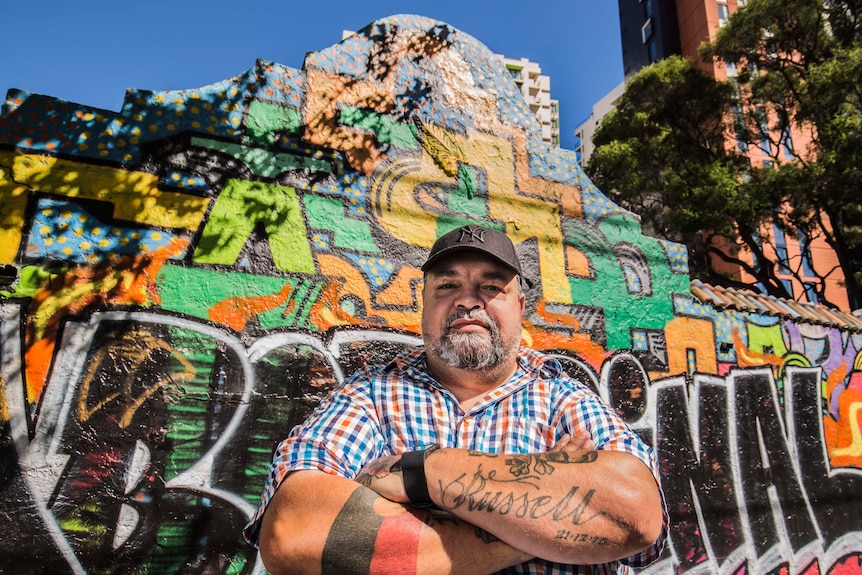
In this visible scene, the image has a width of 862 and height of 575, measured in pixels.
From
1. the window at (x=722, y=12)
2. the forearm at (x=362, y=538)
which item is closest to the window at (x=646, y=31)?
the window at (x=722, y=12)

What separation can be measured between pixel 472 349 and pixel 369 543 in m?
0.83

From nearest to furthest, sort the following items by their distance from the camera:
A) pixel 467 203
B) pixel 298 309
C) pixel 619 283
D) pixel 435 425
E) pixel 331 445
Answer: pixel 331 445 → pixel 435 425 → pixel 298 309 → pixel 467 203 → pixel 619 283

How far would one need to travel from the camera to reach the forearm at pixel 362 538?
143 centimetres

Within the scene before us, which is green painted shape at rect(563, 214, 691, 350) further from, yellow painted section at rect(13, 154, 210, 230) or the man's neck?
yellow painted section at rect(13, 154, 210, 230)

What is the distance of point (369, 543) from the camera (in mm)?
1433

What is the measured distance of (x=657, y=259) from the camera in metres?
4.40

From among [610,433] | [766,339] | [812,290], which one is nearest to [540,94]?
[812,290]

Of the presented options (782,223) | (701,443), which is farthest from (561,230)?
(782,223)

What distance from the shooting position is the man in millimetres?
1448

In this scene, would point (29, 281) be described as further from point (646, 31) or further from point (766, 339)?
point (646, 31)

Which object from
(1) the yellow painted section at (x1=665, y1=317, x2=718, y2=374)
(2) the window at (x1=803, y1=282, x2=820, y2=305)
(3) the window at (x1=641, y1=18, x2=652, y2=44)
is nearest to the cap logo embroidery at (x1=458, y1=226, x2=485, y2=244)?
(1) the yellow painted section at (x1=665, y1=317, x2=718, y2=374)

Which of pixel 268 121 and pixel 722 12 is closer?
pixel 268 121

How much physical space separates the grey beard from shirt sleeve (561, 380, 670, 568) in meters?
0.33

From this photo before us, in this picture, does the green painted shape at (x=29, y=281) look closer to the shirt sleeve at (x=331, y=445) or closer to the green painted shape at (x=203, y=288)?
the green painted shape at (x=203, y=288)
